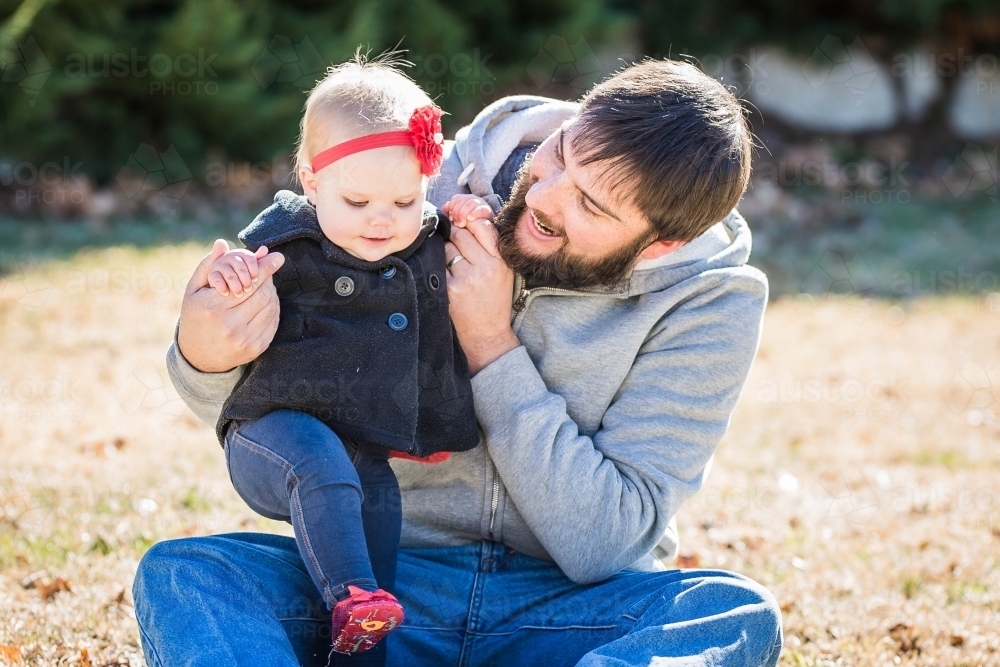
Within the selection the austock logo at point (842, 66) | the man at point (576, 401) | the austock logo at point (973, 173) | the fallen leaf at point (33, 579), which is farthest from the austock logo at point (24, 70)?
the austock logo at point (973, 173)

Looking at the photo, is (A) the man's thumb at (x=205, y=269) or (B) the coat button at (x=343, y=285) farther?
(B) the coat button at (x=343, y=285)

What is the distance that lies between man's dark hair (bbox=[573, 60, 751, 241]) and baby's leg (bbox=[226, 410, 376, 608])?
0.89m

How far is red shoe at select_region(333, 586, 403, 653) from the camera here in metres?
2.04

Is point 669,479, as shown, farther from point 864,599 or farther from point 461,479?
point 864,599

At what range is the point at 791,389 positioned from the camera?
5.81 metres

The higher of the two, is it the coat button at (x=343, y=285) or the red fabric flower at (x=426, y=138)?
the red fabric flower at (x=426, y=138)

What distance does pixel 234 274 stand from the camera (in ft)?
7.19

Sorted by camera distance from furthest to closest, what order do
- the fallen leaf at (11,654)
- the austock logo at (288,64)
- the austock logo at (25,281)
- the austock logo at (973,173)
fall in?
the austock logo at (973,173) → the austock logo at (288,64) → the austock logo at (25,281) → the fallen leaf at (11,654)

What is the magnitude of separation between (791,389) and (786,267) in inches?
82.7

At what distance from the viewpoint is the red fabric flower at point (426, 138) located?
90.3 inches

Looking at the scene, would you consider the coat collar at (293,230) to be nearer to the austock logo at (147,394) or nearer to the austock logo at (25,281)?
the austock logo at (147,394)

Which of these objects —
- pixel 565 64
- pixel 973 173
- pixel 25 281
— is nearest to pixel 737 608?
pixel 25 281

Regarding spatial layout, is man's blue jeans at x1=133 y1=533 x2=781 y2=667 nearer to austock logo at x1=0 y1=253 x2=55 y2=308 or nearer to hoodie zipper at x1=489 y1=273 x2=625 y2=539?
hoodie zipper at x1=489 y1=273 x2=625 y2=539

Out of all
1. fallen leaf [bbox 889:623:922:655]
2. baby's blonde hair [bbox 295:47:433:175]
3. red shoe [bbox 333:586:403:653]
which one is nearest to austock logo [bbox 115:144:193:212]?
baby's blonde hair [bbox 295:47:433:175]
